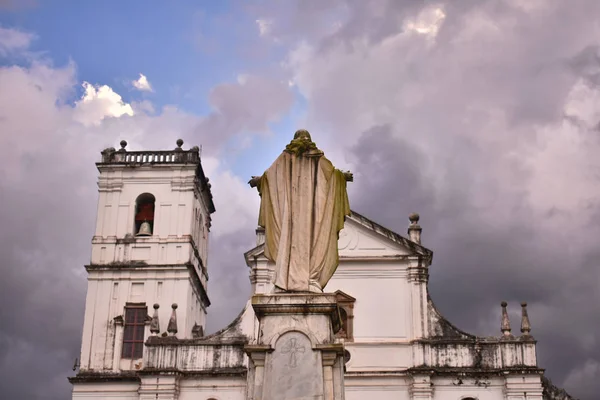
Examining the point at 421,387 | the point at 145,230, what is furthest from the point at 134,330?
the point at 421,387

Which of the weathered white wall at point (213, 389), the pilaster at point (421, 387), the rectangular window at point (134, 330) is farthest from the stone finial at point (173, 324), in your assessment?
the pilaster at point (421, 387)

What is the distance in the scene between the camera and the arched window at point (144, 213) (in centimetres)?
3138

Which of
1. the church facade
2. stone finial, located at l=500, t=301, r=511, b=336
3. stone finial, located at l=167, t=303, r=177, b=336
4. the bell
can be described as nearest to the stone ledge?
the church facade

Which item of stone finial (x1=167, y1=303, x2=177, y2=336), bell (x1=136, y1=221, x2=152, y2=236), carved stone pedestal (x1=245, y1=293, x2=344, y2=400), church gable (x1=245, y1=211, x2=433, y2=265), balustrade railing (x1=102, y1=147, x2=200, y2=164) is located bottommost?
carved stone pedestal (x1=245, y1=293, x2=344, y2=400)

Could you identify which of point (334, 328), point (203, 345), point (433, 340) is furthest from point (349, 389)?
point (334, 328)

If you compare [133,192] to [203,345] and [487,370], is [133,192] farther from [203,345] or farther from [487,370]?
[487,370]

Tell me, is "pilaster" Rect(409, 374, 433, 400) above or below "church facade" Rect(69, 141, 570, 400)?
below

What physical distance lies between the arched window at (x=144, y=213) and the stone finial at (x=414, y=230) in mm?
9105

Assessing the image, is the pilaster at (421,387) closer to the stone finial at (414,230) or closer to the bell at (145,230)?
the stone finial at (414,230)

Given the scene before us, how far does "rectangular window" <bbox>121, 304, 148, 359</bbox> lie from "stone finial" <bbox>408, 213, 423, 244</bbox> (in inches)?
360

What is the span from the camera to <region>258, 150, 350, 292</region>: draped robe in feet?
29.2

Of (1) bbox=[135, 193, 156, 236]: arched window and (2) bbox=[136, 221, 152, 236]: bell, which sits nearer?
(2) bbox=[136, 221, 152, 236]: bell

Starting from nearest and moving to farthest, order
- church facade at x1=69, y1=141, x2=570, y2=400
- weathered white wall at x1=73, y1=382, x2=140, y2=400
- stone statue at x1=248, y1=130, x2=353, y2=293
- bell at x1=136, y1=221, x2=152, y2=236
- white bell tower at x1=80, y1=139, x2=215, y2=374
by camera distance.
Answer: stone statue at x1=248, y1=130, x2=353, y2=293, church facade at x1=69, y1=141, x2=570, y2=400, weathered white wall at x1=73, y1=382, x2=140, y2=400, white bell tower at x1=80, y1=139, x2=215, y2=374, bell at x1=136, y1=221, x2=152, y2=236

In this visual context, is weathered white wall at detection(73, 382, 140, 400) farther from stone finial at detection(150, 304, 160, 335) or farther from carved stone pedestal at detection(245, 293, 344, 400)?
carved stone pedestal at detection(245, 293, 344, 400)
